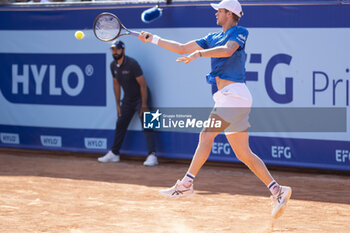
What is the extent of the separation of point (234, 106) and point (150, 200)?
6.44 feet

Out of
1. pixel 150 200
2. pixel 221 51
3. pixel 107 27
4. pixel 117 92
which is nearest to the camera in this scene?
pixel 221 51

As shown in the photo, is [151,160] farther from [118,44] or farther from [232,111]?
[232,111]

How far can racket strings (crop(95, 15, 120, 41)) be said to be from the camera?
6.36m

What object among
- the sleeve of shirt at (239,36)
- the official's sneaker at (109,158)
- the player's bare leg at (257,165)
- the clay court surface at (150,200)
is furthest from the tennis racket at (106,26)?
the official's sneaker at (109,158)

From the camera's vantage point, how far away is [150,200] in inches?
277

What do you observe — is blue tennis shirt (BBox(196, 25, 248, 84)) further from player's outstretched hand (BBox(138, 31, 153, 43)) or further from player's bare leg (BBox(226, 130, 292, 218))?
player's outstretched hand (BBox(138, 31, 153, 43))

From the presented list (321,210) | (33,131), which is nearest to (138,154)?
(33,131)

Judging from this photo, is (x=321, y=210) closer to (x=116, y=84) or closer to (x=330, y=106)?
(x=330, y=106)

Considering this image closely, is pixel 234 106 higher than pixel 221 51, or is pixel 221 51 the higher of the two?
pixel 221 51

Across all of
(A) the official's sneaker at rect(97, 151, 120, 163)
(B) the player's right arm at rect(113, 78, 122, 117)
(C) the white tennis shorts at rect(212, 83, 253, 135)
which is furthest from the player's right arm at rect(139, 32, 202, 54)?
(A) the official's sneaker at rect(97, 151, 120, 163)

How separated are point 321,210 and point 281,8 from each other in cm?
328

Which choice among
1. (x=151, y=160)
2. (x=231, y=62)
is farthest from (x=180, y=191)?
(x=151, y=160)

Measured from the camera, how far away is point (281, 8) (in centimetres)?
871

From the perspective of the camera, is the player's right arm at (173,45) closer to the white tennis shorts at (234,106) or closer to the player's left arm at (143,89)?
the white tennis shorts at (234,106)
